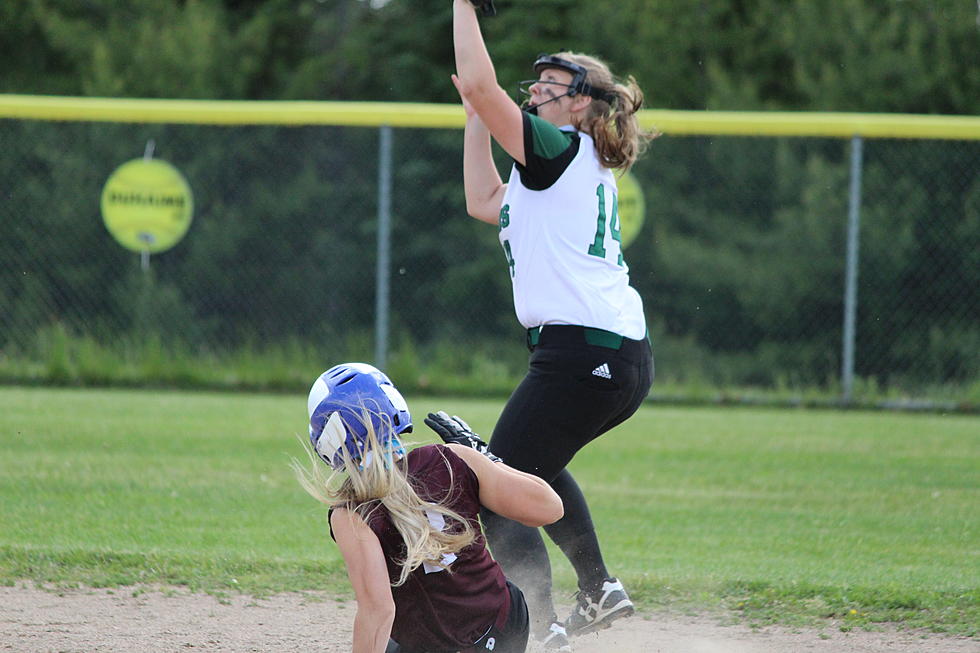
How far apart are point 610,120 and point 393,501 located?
1.41 meters

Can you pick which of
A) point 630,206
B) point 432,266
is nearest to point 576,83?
point 630,206

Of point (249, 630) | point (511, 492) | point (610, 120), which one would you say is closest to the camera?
point (511, 492)

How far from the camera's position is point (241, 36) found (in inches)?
640

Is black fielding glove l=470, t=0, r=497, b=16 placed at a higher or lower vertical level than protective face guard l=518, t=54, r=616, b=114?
higher

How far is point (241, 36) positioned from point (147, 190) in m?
6.31

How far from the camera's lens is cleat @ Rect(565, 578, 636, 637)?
390 cm

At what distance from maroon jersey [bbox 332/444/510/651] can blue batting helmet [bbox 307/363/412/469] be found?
123 millimetres

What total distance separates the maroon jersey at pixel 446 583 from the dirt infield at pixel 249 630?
0.95 m

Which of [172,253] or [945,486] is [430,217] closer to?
[172,253]

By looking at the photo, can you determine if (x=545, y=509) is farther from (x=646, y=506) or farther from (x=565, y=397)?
(x=646, y=506)

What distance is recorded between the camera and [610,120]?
145 inches

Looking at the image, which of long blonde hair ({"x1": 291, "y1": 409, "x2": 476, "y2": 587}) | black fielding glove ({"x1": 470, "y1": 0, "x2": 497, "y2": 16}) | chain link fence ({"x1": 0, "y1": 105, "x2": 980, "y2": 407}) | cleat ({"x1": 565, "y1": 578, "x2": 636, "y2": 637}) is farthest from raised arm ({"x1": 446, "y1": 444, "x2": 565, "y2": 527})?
chain link fence ({"x1": 0, "y1": 105, "x2": 980, "y2": 407})

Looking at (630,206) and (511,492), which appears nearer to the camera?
(511,492)

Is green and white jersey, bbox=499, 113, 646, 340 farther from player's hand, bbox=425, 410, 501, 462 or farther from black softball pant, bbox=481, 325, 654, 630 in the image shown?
player's hand, bbox=425, 410, 501, 462
